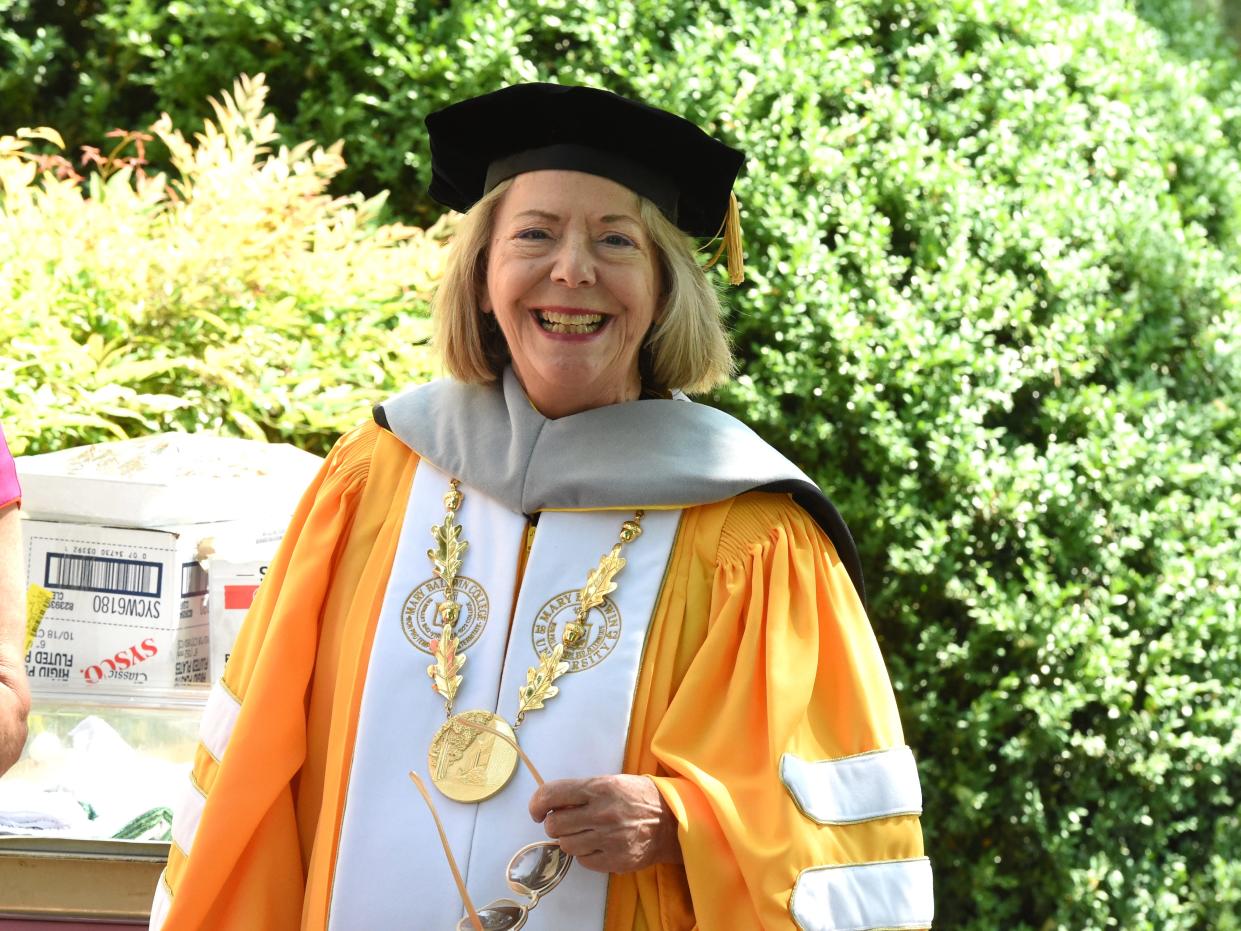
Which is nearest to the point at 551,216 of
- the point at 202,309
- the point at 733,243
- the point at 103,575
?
the point at 733,243

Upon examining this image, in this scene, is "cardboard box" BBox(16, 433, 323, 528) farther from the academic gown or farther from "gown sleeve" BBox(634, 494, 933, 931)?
"gown sleeve" BBox(634, 494, 933, 931)

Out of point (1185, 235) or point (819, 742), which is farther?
point (1185, 235)

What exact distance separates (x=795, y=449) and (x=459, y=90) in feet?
5.86

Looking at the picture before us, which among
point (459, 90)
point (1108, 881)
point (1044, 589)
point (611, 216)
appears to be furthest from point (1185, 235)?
point (611, 216)

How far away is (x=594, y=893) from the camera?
2.54m

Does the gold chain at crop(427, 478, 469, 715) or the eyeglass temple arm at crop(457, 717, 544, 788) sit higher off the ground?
the gold chain at crop(427, 478, 469, 715)

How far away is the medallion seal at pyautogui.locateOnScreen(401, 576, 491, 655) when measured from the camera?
8.82ft

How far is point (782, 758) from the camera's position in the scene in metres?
2.46

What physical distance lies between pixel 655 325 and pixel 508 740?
34.7 inches

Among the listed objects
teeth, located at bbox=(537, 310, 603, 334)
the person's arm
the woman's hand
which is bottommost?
the woman's hand

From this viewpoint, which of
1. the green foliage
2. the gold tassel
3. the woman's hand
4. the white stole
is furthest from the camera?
the green foliage

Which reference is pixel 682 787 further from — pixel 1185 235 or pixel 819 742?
pixel 1185 235

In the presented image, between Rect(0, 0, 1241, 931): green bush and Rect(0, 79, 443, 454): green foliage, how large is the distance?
1005mm

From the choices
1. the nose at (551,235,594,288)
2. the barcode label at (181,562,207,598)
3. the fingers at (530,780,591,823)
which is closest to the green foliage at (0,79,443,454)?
the barcode label at (181,562,207,598)
